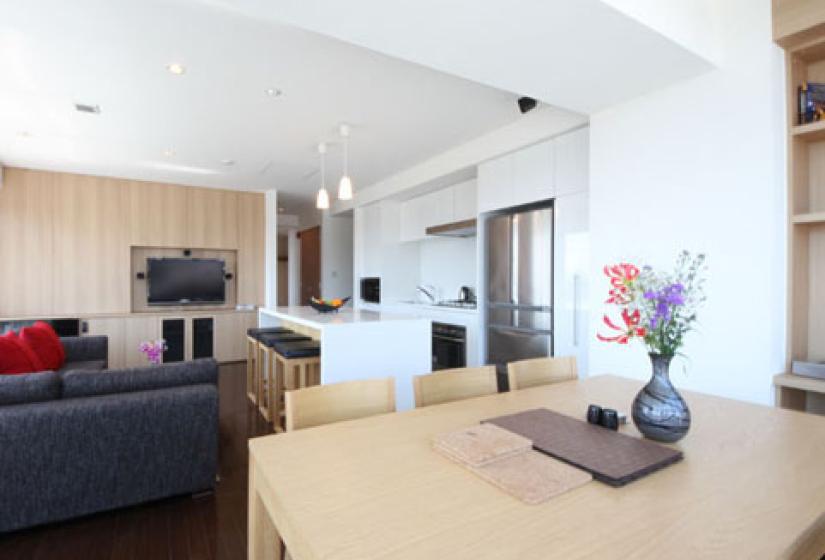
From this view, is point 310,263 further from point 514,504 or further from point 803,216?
point 514,504

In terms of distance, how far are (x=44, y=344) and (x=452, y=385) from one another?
3321 mm

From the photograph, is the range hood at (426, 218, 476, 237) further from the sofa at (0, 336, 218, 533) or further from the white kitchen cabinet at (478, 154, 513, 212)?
the sofa at (0, 336, 218, 533)

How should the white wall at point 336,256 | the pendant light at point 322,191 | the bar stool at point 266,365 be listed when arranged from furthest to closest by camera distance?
1. the white wall at point 336,256
2. the pendant light at point 322,191
3. the bar stool at point 266,365

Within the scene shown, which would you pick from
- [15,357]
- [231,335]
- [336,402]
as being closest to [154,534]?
[336,402]

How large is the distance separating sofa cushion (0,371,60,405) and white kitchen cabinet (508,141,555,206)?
3371 mm

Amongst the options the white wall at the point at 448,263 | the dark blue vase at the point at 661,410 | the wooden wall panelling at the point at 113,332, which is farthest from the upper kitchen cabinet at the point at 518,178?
the wooden wall panelling at the point at 113,332

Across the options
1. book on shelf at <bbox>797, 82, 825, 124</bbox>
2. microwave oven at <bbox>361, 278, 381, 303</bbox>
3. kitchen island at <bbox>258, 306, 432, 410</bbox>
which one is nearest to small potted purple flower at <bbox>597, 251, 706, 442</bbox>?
book on shelf at <bbox>797, 82, 825, 124</bbox>

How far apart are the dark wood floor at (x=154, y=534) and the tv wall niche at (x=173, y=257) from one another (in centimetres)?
425

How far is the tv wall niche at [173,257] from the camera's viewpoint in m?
5.79

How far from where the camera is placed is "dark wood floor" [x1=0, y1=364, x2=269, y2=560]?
1.80m

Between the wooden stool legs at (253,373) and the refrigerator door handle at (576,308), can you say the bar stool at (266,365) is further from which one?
the refrigerator door handle at (576,308)

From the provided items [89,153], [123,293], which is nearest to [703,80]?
[89,153]

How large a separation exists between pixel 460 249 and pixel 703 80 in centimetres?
349

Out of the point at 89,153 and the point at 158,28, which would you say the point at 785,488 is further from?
the point at 89,153
